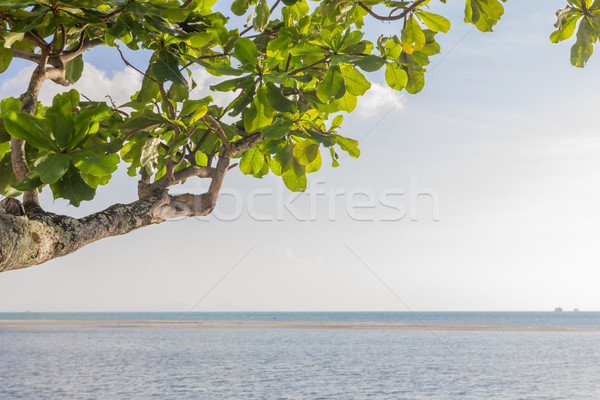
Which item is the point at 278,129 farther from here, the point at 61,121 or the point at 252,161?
the point at 61,121

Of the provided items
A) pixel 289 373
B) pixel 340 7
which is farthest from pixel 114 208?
pixel 289 373

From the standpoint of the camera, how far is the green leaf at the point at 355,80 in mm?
1489

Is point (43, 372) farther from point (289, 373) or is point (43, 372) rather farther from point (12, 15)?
point (12, 15)

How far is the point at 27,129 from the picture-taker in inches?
40.9

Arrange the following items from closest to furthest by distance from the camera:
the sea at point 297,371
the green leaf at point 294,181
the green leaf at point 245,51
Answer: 1. the green leaf at point 245,51
2. the green leaf at point 294,181
3. the sea at point 297,371

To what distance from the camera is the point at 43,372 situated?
47.0 ft

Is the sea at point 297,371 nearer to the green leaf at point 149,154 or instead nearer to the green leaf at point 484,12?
the green leaf at point 149,154

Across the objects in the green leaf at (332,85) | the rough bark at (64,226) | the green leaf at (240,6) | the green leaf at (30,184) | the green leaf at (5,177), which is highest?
the green leaf at (240,6)

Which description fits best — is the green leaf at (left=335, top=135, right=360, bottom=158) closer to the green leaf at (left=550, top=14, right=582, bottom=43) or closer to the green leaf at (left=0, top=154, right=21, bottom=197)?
the green leaf at (left=550, top=14, right=582, bottom=43)

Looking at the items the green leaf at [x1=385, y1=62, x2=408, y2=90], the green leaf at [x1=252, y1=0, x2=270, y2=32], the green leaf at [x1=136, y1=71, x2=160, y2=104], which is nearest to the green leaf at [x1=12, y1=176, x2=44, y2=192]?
the green leaf at [x1=136, y1=71, x2=160, y2=104]

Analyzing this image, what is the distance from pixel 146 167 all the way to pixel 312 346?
20910 millimetres

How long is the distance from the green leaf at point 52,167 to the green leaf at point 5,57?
47cm

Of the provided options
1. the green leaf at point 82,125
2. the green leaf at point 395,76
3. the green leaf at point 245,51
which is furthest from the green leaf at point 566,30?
the green leaf at point 82,125

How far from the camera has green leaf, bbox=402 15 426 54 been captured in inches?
63.5
